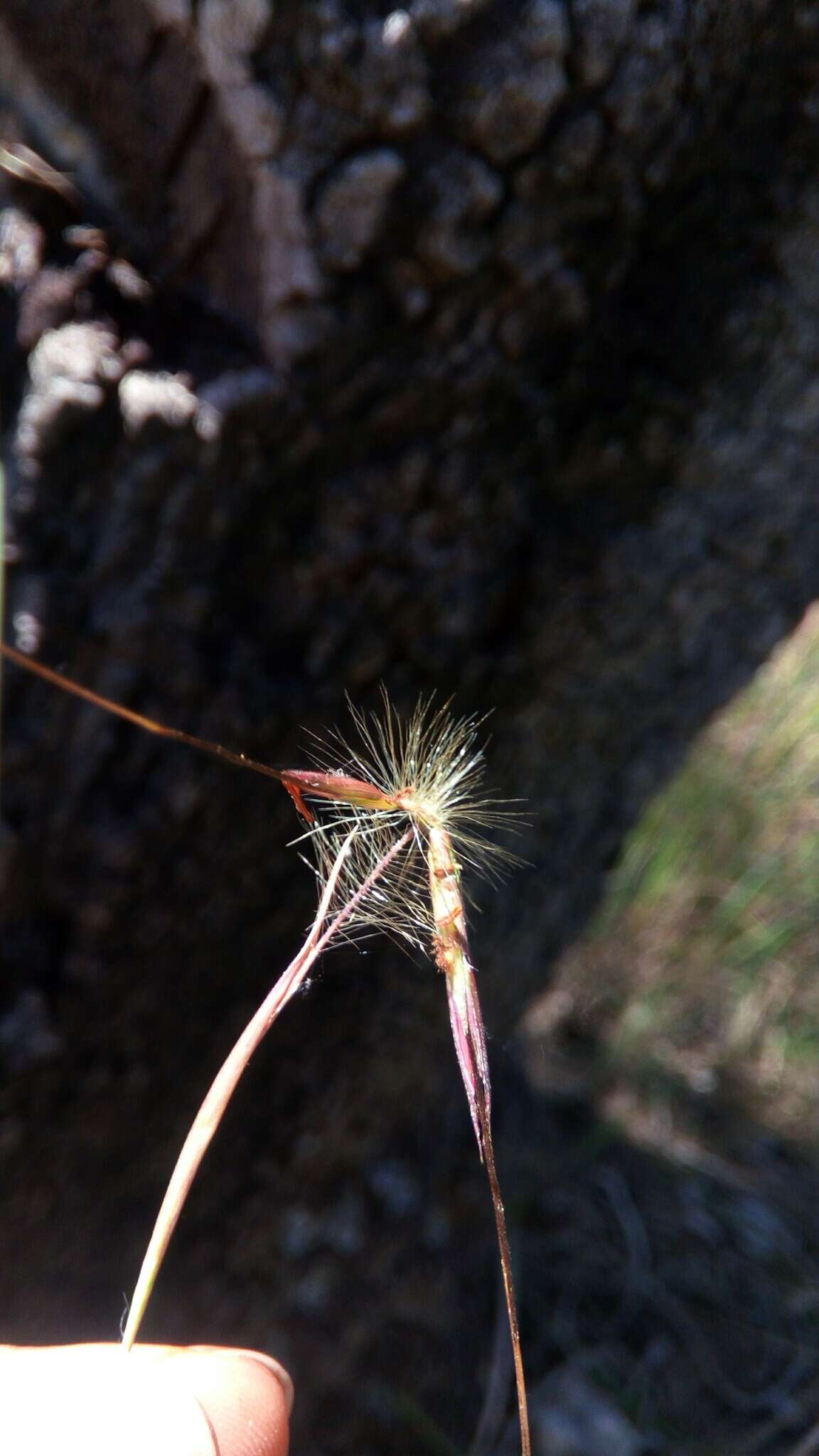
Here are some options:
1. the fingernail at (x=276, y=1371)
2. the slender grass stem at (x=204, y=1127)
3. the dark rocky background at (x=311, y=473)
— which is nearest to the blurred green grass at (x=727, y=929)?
the dark rocky background at (x=311, y=473)

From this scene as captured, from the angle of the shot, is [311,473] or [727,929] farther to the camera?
[727,929]

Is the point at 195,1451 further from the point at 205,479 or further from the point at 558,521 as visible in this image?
the point at 558,521

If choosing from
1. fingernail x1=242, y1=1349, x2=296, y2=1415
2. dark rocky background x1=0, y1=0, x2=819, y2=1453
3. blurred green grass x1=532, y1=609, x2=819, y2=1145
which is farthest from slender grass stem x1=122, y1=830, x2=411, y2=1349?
blurred green grass x1=532, y1=609, x2=819, y2=1145

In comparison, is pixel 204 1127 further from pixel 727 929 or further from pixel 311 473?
pixel 727 929

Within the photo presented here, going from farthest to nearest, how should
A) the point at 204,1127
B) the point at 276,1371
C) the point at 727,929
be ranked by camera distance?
the point at 727,929 → the point at 276,1371 → the point at 204,1127

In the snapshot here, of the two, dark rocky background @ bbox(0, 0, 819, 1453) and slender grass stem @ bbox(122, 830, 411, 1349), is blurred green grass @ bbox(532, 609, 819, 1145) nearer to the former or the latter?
dark rocky background @ bbox(0, 0, 819, 1453)

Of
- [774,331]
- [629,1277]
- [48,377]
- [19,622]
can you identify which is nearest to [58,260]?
[48,377]

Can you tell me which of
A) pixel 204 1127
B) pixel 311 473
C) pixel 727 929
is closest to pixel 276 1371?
pixel 204 1127
